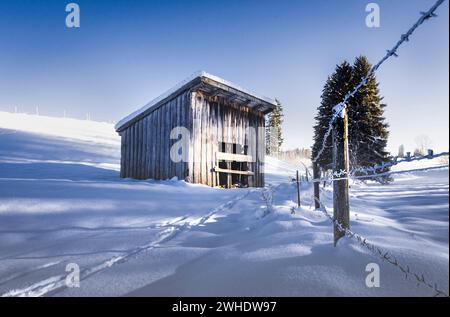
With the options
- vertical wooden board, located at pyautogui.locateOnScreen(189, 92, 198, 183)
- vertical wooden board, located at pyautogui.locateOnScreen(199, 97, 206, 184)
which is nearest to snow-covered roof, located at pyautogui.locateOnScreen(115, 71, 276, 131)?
vertical wooden board, located at pyautogui.locateOnScreen(189, 92, 198, 183)

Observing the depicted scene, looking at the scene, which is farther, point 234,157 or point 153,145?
point 234,157

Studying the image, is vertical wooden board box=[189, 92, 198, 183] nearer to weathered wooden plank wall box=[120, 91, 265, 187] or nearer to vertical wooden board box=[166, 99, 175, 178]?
weathered wooden plank wall box=[120, 91, 265, 187]

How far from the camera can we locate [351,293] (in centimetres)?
163

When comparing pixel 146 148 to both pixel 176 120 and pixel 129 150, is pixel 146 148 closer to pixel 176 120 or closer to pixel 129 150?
pixel 129 150

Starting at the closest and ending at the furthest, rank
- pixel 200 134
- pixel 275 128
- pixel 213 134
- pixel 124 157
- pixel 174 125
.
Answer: pixel 200 134 < pixel 174 125 < pixel 213 134 < pixel 124 157 < pixel 275 128

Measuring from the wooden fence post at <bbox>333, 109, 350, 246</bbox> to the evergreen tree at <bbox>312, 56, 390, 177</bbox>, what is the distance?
14073 mm

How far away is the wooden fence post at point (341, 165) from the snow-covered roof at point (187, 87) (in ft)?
23.7

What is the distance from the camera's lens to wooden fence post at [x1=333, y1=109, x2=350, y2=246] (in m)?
2.63

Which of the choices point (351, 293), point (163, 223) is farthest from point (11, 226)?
point (351, 293)

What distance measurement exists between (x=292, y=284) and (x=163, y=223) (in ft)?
10.5

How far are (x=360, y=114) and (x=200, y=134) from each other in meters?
11.2

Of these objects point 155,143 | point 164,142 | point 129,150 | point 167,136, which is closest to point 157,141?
point 155,143

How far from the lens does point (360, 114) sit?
1641cm
